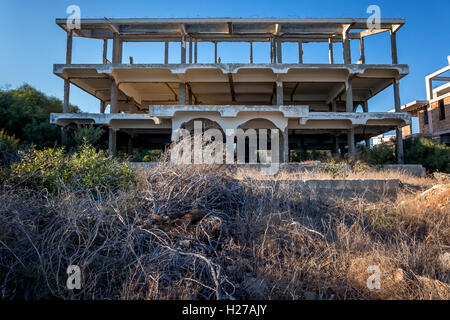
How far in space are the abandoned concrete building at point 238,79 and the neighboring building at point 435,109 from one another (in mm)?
10401

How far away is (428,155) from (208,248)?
1871 centimetres

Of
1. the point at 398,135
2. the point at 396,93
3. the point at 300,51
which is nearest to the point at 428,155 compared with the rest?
the point at 398,135

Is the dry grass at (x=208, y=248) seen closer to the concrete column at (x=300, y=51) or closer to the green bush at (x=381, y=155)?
the green bush at (x=381, y=155)

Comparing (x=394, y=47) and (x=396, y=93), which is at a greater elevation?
(x=394, y=47)

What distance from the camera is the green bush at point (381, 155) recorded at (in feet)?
55.3

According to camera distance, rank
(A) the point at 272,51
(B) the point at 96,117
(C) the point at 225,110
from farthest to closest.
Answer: (A) the point at 272,51 → (B) the point at 96,117 → (C) the point at 225,110

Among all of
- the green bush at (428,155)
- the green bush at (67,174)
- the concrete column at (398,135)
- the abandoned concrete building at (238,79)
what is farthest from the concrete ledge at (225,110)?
the green bush at (67,174)

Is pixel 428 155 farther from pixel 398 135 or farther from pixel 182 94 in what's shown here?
pixel 182 94

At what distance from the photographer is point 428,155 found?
1673 centimetres

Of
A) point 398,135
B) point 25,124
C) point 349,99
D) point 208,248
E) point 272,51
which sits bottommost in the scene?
point 208,248

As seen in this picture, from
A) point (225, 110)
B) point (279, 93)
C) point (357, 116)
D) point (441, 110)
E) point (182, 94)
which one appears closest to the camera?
point (225, 110)

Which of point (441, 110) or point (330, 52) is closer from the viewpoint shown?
point (330, 52)

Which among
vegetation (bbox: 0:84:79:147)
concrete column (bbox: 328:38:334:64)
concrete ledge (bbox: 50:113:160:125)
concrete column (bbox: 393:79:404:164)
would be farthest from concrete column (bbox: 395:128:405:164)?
vegetation (bbox: 0:84:79:147)
